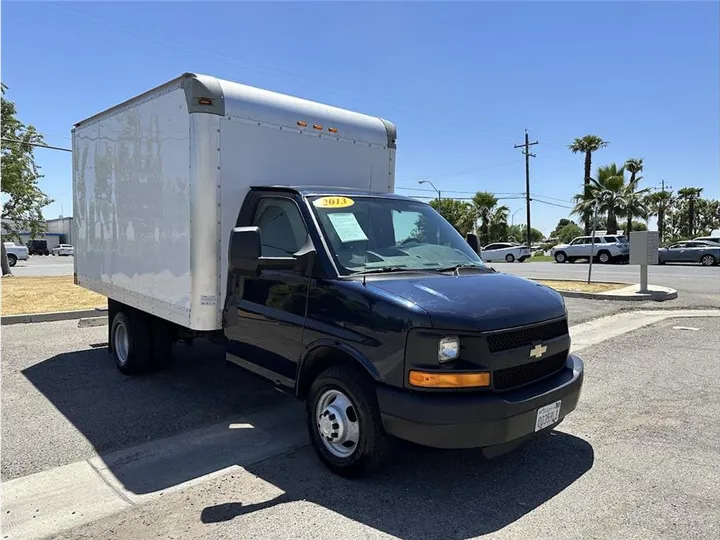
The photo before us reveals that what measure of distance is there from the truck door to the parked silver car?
2799cm

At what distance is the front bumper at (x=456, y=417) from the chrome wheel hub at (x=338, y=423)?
1.18ft

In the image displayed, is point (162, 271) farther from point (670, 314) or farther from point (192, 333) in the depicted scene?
point (670, 314)

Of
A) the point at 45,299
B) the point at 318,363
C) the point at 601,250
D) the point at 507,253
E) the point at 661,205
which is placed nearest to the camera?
the point at 318,363

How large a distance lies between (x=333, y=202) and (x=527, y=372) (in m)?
2.00

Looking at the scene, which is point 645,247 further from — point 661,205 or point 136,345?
point 661,205

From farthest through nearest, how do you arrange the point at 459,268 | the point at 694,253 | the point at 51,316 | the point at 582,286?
1. the point at 694,253
2. the point at 582,286
3. the point at 51,316
4. the point at 459,268

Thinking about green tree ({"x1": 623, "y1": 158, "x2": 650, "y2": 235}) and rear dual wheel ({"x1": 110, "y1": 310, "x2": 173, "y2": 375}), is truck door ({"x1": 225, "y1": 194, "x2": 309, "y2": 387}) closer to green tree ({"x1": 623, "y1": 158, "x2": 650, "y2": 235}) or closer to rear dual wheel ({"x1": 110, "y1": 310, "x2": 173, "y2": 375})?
rear dual wheel ({"x1": 110, "y1": 310, "x2": 173, "y2": 375})

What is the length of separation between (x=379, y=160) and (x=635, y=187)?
41958 mm

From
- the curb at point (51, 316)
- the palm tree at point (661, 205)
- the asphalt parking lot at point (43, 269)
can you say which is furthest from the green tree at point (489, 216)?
the curb at point (51, 316)

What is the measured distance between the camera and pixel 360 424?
3414mm

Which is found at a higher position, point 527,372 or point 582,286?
point 527,372

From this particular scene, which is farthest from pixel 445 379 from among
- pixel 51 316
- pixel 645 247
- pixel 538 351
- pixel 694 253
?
pixel 694 253

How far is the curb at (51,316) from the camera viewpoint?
923cm

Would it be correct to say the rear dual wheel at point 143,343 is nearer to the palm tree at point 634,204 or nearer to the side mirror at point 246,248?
the side mirror at point 246,248
